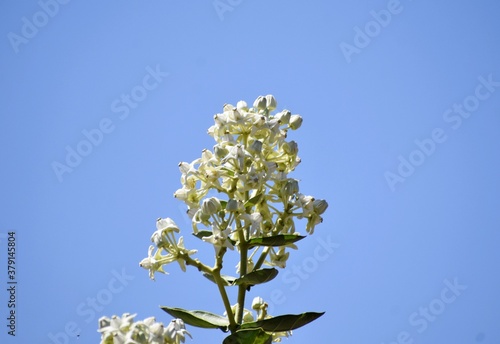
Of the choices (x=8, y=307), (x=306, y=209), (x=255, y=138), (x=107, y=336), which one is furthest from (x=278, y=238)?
(x=8, y=307)

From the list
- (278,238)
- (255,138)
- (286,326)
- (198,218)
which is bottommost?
(286,326)

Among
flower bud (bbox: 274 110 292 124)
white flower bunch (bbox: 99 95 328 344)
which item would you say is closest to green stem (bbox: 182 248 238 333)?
white flower bunch (bbox: 99 95 328 344)

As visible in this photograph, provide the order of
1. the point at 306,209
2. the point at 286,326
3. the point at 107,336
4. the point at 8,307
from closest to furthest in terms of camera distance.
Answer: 1. the point at 107,336
2. the point at 286,326
3. the point at 306,209
4. the point at 8,307

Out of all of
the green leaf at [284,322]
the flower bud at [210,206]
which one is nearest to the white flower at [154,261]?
the flower bud at [210,206]

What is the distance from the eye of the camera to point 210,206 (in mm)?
6457

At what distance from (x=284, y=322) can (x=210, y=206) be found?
1.10m

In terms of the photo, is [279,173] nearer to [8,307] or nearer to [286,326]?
[286,326]

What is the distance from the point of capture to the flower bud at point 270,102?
7.29 meters

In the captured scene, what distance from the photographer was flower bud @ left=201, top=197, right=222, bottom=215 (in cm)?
646

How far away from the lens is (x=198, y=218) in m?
6.63

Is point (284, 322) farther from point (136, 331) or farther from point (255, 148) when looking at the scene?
point (255, 148)

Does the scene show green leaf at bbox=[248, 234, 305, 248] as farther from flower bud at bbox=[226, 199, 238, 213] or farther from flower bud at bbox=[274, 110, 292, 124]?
flower bud at bbox=[274, 110, 292, 124]

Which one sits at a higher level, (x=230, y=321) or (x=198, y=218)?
(x=198, y=218)

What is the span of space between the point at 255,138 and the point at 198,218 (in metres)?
0.90
